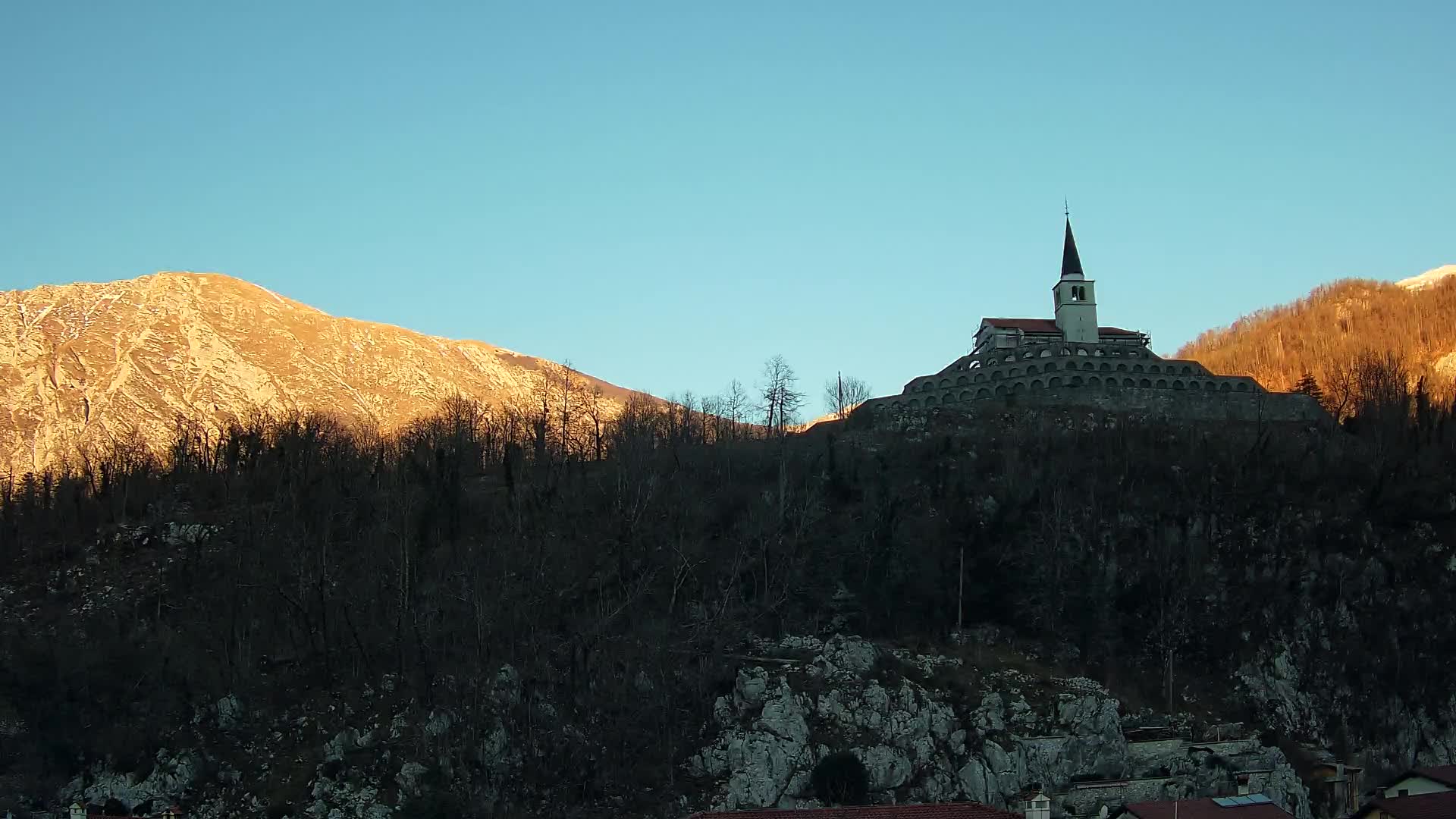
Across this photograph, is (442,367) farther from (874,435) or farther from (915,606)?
(915,606)

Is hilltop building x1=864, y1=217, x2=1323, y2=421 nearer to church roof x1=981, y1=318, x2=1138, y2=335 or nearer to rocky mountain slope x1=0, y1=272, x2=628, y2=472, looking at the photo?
church roof x1=981, y1=318, x2=1138, y2=335

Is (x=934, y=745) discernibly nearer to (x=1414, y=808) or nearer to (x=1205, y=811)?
(x=1205, y=811)

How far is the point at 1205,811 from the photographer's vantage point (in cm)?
4000

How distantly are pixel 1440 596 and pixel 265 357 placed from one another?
4142 inches

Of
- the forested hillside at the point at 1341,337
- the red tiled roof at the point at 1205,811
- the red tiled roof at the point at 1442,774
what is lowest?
the red tiled roof at the point at 1205,811

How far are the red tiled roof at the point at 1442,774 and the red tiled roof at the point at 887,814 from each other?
1702 cm

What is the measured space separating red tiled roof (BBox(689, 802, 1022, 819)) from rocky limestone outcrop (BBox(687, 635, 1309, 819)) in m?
9.87

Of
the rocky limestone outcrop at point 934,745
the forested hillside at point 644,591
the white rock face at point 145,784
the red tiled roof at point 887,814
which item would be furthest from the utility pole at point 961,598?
the white rock face at point 145,784

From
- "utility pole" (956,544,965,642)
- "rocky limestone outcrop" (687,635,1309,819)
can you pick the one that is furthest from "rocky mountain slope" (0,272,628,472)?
"rocky limestone outcrop" (687,635,1309,819)

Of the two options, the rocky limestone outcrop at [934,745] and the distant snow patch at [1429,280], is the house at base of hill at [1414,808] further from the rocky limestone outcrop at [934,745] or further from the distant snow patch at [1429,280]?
the distant snow patch at [1429,280]

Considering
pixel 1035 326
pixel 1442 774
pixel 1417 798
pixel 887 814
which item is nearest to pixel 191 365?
pixel 1035 326

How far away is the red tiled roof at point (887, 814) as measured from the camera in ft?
126

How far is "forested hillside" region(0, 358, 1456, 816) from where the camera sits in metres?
51.8

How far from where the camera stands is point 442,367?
481ft
